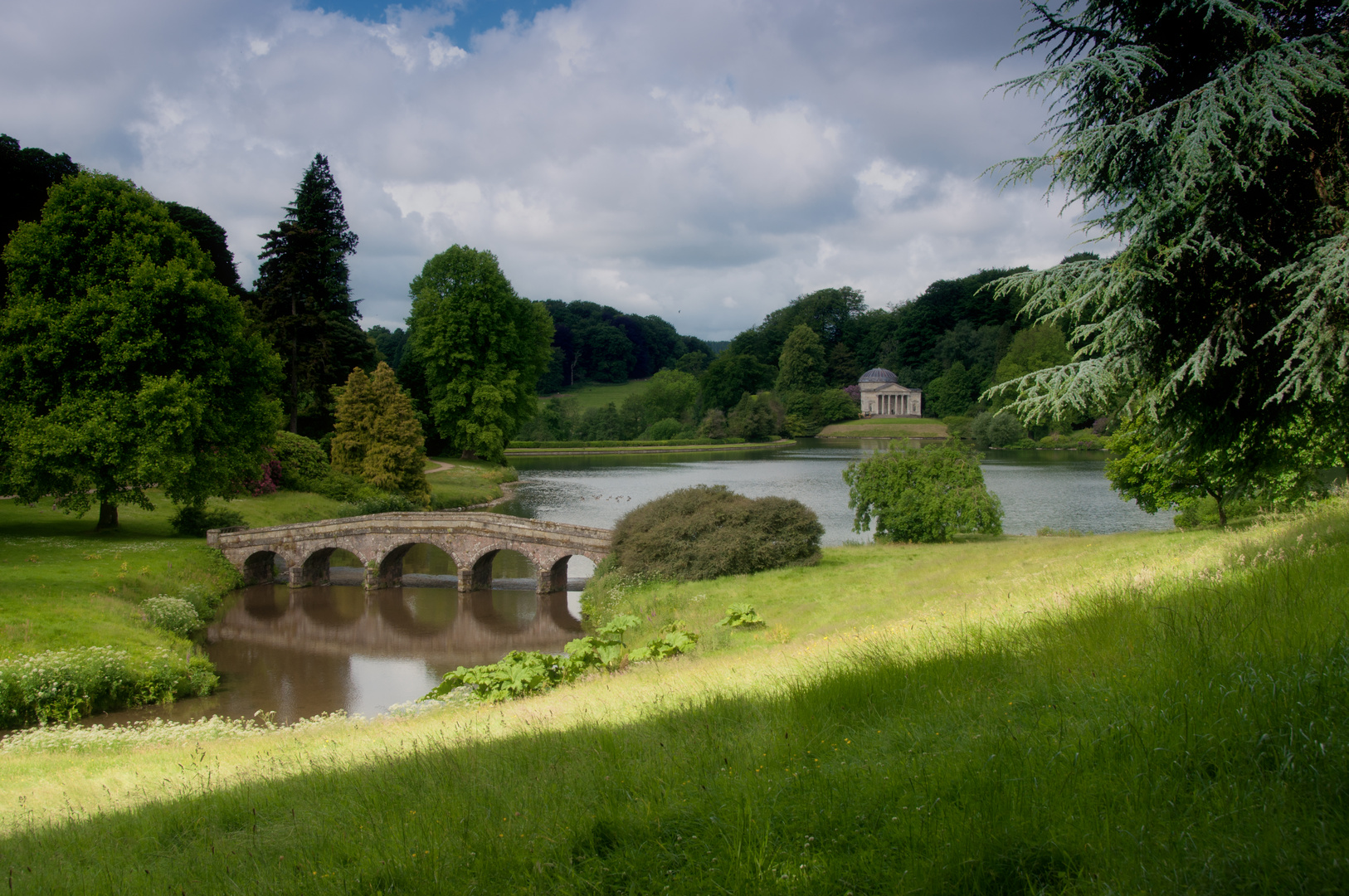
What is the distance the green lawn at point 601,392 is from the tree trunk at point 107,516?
74.5 metres

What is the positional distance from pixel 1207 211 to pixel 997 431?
59521 millimetres

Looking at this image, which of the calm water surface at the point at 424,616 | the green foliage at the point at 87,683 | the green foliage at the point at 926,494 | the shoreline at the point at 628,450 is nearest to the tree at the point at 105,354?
the calm water surface at the point at 424,616

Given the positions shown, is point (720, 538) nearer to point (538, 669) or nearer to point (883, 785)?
point (538, 669)

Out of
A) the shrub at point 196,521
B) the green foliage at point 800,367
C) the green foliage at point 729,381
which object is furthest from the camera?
the green foliage at point 800,367

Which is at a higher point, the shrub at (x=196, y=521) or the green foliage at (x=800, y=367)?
the green foliage at (x=800, y=367)

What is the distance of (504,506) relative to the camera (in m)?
41.5

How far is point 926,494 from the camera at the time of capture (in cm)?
2458

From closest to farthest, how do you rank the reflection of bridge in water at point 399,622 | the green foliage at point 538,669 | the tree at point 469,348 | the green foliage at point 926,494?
the green foliage at point 538,669 < the reflection of bridge in water at point 399,622 < the green foliage at point 926,494 < the tree at point 469,348

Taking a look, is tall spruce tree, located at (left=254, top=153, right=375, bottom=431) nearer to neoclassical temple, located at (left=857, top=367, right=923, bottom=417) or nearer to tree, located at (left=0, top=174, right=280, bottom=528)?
tree, located at (left=0, top=174, right=280, bottom=528)

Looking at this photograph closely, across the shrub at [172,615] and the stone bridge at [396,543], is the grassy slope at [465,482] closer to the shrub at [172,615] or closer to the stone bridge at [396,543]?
the stone bridge at [396,543]

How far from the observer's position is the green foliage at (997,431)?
62375 millimetres

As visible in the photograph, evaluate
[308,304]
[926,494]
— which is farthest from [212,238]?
[926,494]

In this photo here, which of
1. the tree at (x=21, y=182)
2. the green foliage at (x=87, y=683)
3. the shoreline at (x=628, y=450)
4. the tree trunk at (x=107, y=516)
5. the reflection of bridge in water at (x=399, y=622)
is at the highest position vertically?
the tree at (x=21, y=182)

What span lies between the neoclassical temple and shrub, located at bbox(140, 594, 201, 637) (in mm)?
82549
